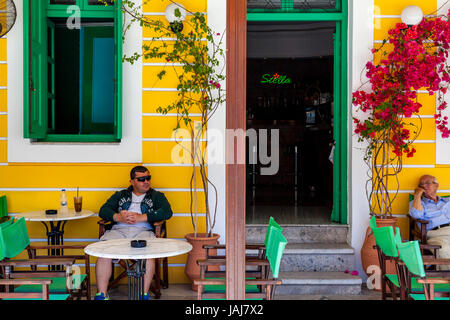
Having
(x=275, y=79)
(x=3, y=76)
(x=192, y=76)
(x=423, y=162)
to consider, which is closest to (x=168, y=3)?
(x=192, y=76)

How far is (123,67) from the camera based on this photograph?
5816 mm

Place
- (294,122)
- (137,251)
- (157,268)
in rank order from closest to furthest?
(137,251) → (157,268) → (294,122)

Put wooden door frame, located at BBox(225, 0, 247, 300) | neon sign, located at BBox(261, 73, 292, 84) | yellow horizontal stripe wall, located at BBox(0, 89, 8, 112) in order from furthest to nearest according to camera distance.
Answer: neon sign, located at BBox(261, 73, 292, 84) → yellow horizontal stripe wall, located at BBox(0, 89, 8, 112) → wooden door frame, located at BBox(225, 0, 247, 300)

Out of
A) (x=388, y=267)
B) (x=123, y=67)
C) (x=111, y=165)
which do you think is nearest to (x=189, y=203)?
(x=111, y=165)

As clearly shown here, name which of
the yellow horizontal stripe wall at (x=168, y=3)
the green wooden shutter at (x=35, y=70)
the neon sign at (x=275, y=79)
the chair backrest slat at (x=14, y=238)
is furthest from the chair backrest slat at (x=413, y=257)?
the neon sign at (x=275, y=79)

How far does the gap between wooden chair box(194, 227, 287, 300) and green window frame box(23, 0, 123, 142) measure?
2.36m

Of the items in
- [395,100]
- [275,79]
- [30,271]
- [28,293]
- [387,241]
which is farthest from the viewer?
[275,79]

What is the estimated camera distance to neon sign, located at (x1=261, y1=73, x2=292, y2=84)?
36.9 ft

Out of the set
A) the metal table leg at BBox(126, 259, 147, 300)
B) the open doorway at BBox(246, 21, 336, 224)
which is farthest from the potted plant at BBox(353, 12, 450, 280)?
the open doorway at BBox(246, 21, 336, 224)

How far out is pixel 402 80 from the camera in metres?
5.66

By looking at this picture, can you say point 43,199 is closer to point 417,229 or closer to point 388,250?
point 388,250

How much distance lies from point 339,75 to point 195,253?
2.69 metres

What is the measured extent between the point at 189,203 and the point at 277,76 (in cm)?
610

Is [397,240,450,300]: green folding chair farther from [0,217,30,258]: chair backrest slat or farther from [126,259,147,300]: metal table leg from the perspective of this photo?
[0,217,30,258]: chair backrest slat
